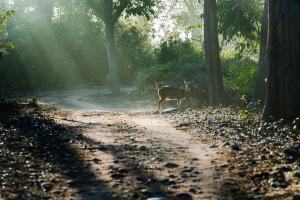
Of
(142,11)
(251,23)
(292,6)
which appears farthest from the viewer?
(142,11)

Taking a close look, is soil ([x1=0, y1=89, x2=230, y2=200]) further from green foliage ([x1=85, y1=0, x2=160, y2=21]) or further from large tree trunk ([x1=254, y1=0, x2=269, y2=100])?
green foliage ([x1=85, y1=0, x2=160, y2=21])

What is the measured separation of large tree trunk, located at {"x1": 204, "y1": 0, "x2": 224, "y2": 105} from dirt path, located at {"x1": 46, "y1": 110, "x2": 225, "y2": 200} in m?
8.87

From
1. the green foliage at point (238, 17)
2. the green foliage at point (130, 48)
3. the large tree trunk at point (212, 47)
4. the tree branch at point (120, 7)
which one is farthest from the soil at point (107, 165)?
the green foliage at point (130, 48)

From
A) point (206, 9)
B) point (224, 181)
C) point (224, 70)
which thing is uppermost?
point (206, 9)

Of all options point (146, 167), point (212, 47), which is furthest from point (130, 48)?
point (146, 167)

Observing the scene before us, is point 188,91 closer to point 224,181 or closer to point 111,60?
point 111,60

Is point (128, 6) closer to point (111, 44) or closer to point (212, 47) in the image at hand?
point (111, 44)

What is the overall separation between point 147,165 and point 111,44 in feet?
90.1

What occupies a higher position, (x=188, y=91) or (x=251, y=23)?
(x=251, y=23)

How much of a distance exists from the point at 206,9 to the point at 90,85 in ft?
83.0

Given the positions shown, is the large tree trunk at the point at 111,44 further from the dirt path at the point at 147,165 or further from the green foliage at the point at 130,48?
the dirt path at the point at 147,165

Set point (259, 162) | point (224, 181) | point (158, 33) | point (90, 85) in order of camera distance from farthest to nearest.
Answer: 1. point (158, 33)
2. point (90, 85)
3. point (259, 162)
4. point (224, 181)

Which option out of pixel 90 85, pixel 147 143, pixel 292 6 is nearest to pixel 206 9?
pixel 292 6

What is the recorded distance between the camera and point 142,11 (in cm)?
3381
